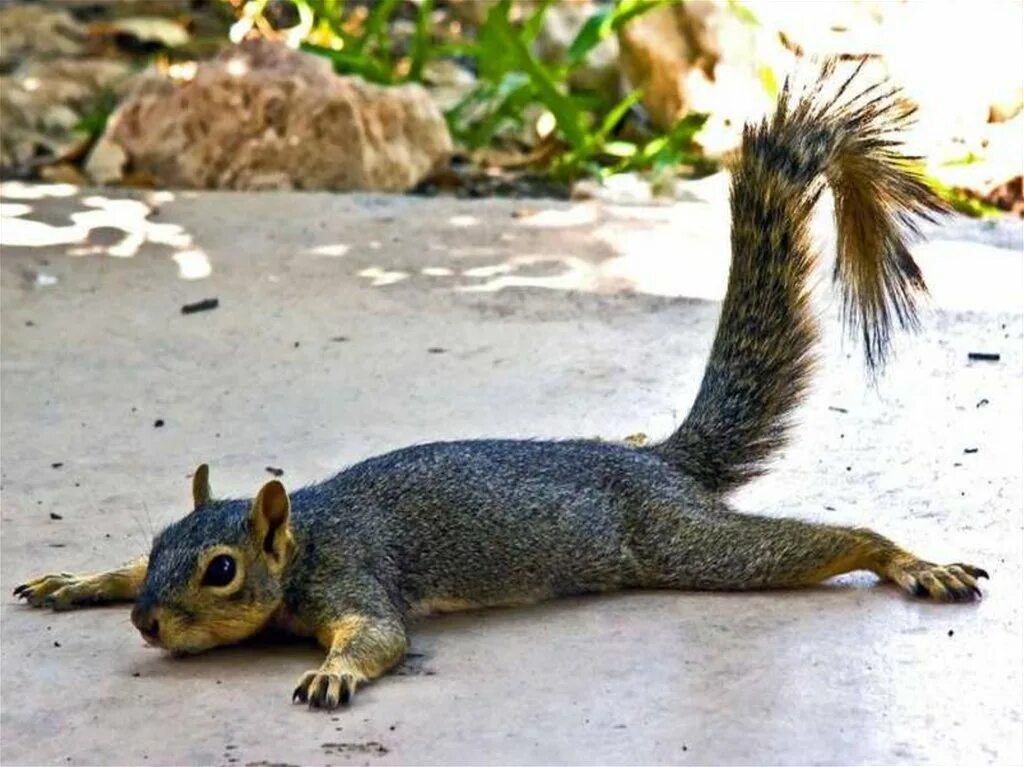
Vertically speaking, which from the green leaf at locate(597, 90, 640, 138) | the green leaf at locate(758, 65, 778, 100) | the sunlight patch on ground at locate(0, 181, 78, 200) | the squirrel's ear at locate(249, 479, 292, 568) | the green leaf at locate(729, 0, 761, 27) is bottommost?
the sunlight patch on ground at locate(0, 181, 78, 200)

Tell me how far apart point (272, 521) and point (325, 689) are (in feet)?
1.36

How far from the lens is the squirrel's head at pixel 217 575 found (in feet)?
10.4

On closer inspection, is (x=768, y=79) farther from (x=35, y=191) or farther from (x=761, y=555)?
(x=761, y=555)

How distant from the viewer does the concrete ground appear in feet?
9.40

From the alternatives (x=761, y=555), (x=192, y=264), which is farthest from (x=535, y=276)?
(x=761, y=555)

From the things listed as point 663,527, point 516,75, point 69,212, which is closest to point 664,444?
point 663,527

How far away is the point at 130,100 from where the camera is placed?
7.49 m

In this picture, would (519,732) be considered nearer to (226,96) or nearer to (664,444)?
(664,444)

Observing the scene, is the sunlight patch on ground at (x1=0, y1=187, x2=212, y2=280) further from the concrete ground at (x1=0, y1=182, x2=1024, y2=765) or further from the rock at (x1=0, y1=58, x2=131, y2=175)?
the rock at (x1=0, y1=58, x2=131, y2=175)

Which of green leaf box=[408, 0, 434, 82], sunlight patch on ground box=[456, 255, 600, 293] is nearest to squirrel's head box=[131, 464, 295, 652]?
sunlight patch on ground box=[456, 255, 600, 293]

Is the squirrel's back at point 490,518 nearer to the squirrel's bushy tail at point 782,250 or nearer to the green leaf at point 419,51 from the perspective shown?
the squirrel's bushy tail at point 782,250

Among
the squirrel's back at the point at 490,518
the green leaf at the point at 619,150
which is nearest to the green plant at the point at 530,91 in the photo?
the green leaf at the point at 619,150

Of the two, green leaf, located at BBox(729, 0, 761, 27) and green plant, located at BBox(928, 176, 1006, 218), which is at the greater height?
green leaf, located at BBox(729, 0, 761, 27)

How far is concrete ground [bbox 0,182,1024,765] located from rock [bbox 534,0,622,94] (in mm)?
1595
